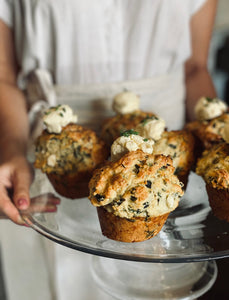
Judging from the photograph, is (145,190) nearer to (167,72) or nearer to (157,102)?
(157,102)

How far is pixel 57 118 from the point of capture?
1215 millimetres

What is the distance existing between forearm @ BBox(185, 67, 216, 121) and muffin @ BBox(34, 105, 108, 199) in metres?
0.95

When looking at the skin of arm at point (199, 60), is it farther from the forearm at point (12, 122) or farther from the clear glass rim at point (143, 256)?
the clear glass rim at point (143, 256)

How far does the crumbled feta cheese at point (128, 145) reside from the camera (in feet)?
3.26

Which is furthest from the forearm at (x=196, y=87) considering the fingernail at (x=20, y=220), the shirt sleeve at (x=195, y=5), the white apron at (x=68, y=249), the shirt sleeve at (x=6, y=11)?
the fingernail at (x=20, y=220)

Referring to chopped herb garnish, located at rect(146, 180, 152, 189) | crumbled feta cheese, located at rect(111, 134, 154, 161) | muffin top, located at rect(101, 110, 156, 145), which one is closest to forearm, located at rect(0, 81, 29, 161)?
muffin top, located at rect(101, 110, 156, 145)

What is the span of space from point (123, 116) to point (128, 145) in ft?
1.49

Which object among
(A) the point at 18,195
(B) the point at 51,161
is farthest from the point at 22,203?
(B) the point at 51,161

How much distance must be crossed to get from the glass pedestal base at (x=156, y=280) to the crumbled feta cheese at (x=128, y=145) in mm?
395

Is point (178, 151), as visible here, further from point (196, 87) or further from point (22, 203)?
point (196, 87)

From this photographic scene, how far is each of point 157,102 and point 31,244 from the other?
99cm

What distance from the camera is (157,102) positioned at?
1788mm

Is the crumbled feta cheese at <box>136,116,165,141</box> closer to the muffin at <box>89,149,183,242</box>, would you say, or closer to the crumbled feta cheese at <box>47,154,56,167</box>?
the muffin at <box>89,149,183,242</box>

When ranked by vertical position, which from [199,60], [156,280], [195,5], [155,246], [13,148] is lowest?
[156,280]
